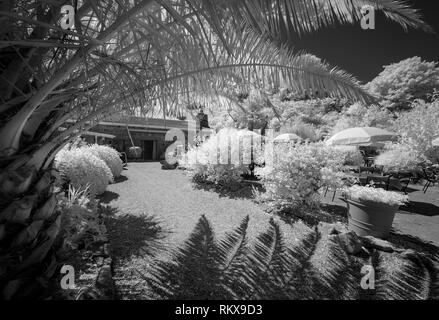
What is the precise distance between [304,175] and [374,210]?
1.78 meters

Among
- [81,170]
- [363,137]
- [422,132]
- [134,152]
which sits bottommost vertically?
[81,170]

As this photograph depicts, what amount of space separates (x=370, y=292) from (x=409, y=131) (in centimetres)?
1909

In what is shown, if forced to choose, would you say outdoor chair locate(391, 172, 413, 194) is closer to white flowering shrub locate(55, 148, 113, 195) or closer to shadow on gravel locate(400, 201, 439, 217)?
shadow on gravel locate(400, 201, 439, 217)

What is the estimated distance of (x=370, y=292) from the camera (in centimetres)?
297

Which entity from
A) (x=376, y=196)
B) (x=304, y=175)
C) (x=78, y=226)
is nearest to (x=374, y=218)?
(x=376, y=196)

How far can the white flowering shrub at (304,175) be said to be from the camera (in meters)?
5.83

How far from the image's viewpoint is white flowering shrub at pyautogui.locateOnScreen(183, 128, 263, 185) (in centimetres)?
859

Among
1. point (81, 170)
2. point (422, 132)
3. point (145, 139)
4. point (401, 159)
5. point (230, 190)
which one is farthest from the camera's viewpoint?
point (145, 139)

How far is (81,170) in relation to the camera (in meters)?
6.32

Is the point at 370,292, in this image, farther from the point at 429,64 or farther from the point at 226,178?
the point at 429,64

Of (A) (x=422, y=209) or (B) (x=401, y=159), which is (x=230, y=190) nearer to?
(A) (x=422, y=209)

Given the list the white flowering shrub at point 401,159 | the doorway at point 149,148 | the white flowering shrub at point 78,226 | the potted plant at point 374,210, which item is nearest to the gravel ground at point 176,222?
the white flowering shrub at point 78,226
